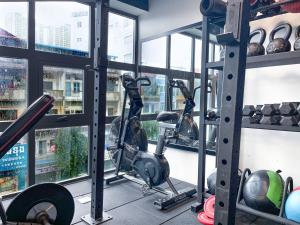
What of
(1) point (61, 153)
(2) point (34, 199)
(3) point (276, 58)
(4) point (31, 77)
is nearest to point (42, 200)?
(2) point (34, 199)

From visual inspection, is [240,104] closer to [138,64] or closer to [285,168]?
[285,168]

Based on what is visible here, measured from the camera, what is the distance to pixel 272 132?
271 centimetres

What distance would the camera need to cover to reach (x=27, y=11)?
3.02 meters

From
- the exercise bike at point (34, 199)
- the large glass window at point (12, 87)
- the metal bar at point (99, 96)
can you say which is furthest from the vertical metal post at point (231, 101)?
the large glass window at point (12, 87)

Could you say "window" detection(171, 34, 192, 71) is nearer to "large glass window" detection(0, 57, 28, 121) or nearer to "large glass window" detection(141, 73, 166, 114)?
"large glass window" detection(141, 73, 166, 114)

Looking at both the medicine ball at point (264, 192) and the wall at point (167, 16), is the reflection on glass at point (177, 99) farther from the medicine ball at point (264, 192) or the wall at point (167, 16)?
the medicine ball at point (264, 192)

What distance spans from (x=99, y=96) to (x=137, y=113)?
1174 millimetres

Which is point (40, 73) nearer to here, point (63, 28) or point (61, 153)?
point (63, 28)

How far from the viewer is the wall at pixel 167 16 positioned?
3580 millimetres

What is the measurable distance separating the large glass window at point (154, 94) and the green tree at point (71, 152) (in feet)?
4.12

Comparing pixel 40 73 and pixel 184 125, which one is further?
pixel 184 125

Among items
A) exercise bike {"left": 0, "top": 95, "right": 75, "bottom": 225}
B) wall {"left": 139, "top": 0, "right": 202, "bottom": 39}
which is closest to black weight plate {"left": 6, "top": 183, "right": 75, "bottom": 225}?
exercise bike {"left": 0, "top": 95, "right": 75, "bottom": 225}

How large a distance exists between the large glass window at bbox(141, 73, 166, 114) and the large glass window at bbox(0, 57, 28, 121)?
79.0 inches

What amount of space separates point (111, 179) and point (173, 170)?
1052 millimetres
